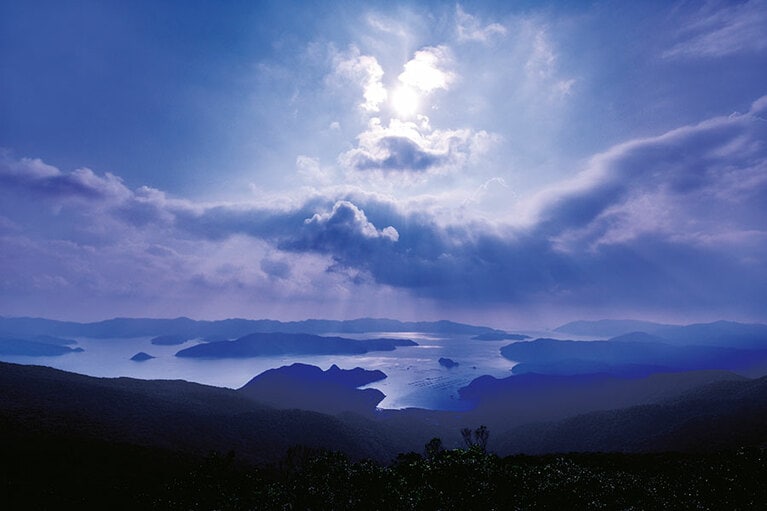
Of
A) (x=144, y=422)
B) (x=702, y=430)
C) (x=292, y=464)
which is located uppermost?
(x=292, y=464)

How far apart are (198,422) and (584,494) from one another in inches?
6610

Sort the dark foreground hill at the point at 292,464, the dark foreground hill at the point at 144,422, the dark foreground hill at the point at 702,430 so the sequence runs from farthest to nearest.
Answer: the dark foreground hill at the point at 702,430 < the dark foreground hill at the point at 144,422 < the dark foreground hill at the point at 292,464

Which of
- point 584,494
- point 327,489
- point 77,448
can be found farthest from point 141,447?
point 584,494

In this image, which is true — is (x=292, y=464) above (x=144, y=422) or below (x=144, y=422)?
above

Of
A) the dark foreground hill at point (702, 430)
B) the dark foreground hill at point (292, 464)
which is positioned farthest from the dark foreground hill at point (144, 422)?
the dark foreground hill at point (702, 430)

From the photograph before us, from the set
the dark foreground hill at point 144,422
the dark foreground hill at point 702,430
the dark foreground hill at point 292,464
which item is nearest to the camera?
the dark foreground hill at point 292,464

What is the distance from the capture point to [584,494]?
123 feet

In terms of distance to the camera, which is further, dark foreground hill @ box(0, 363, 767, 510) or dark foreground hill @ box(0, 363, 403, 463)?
dark foreground hill @ box(0, 363, 403, 463)

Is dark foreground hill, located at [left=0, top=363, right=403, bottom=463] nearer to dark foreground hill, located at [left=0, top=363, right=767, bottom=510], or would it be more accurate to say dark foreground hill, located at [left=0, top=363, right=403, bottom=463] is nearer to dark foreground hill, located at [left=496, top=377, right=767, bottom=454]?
dark foreground hill, located at [left=0, top=363, right=767, bottom=510]

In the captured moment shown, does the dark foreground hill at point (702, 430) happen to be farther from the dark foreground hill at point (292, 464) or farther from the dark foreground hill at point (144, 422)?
the dark foreground hill at point (144, 422)

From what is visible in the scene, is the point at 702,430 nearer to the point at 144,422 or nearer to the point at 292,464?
the point at 292,464

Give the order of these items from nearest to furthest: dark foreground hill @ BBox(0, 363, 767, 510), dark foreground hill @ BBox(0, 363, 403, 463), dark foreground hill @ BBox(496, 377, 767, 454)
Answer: dark foreground hill @ BBox(0, 363, 767, 510) < dark foreground hill @ BBox(0, 363, 403, 463) < dark foreground hill @ BBox(496, 377, 767, 454)

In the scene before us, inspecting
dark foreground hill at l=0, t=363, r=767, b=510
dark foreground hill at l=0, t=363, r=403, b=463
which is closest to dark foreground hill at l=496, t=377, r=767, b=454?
dark foreground hill at l=0, t=363, r=767, b=510

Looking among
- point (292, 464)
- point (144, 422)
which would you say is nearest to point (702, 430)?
point (292, 464)
